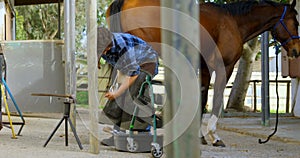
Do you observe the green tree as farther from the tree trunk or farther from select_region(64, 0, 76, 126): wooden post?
select_region(64, 0, 76, 126): wooden post

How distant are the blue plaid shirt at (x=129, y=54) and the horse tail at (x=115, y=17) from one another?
0.40 metres

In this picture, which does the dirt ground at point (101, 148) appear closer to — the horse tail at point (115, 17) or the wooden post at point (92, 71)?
the wooden post at point (92, 71)

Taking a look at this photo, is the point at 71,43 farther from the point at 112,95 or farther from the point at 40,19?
the point at 40,19

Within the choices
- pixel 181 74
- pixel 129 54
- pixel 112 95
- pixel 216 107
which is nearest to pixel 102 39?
pixel 129 54

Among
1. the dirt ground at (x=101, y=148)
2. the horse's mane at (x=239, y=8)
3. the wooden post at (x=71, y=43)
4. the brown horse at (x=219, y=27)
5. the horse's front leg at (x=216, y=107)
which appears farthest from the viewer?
the wooden post at (x=71, y=43)

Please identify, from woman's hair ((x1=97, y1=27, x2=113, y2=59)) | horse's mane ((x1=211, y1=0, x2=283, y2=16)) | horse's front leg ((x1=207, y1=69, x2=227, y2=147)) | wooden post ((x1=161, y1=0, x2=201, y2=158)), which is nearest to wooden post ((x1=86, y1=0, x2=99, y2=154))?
woman's hair ((x1=97, y1=27, x2=113, y2=59))

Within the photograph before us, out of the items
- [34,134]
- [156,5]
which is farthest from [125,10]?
[34,134]

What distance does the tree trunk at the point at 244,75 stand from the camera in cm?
1422

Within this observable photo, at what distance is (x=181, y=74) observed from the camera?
118 cm

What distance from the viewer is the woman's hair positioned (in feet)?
16.9

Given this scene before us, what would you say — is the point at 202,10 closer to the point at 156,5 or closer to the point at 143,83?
the point at 156,5

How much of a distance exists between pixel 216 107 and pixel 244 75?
8519 millimetres

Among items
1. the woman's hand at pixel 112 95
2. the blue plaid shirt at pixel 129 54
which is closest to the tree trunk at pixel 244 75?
the blue plaid shirt at pixel 129 54

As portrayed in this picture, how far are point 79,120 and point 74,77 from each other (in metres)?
2.74
